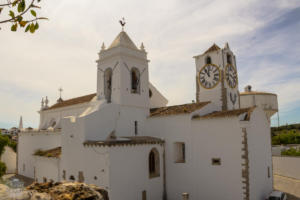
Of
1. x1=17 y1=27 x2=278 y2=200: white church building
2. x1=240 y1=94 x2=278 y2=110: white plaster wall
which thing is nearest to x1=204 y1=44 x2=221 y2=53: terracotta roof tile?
x1=17 y1=27 x2=278 y2=200: white church building

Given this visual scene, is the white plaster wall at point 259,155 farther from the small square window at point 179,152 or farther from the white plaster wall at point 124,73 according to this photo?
the white plaster wall at point 124,73

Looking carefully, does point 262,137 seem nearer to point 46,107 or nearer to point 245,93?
point 245,93

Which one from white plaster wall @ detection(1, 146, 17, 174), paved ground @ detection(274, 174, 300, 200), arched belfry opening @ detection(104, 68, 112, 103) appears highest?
arched belfry opening @ detection(104, 68, 112, 103)

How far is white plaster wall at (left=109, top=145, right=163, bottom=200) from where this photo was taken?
47.5 ft

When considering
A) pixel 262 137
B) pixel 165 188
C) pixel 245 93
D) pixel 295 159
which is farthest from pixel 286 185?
pixel 165 188

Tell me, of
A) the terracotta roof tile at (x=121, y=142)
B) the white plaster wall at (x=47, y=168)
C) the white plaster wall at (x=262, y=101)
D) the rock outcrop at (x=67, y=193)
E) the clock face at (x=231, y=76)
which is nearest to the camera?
the rock outcrop at (x=67, y=193)

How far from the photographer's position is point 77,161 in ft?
53.3

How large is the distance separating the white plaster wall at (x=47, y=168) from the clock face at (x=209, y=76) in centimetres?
1333

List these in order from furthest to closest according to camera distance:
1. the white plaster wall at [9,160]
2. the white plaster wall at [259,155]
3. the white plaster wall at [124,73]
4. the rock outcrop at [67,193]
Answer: the white plaster wall at [9,160], the white plaster wall at [124,73], the white plaster wall at [259,155], the rock outcrop at [67,193]

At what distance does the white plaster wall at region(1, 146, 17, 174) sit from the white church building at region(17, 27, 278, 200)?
14878mm

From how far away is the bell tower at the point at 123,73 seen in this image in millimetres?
18359

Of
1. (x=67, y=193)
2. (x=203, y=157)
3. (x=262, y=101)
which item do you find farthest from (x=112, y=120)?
(x=262, y=101)

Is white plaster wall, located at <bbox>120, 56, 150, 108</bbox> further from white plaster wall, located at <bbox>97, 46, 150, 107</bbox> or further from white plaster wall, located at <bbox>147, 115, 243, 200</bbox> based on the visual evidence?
white plaster wall, located at <bbox>147, 115, 243, 200</bbox>

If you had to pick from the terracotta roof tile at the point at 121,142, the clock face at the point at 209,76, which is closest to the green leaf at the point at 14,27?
the terracotta roof tile at the point at 121,142
